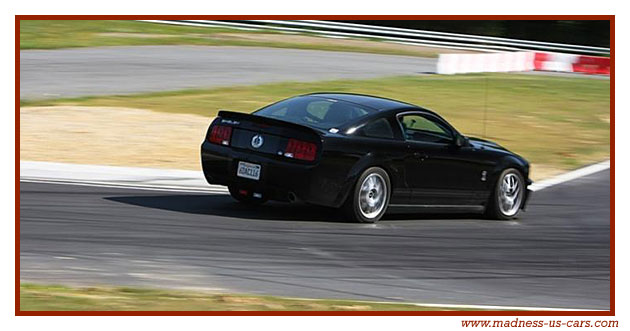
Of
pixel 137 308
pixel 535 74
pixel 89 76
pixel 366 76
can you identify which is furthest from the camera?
pixel 535 74

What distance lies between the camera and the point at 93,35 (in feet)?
121

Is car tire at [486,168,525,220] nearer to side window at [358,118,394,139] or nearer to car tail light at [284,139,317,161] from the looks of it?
side window at [358,118,394,139]

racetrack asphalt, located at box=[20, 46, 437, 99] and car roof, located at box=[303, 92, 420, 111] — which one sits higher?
racetrack asphalt, located at box=[20, 46, 437, 99]

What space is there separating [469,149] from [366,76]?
17503mm

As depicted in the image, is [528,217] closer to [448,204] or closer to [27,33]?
[448,204]

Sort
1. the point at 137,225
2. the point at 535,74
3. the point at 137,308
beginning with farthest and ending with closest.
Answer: the point at 535,74 → the point at 137,225 → the point at 137,308

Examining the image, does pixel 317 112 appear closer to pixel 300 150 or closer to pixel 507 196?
pixel 300 150

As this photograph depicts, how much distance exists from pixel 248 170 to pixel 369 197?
1282 millimetres

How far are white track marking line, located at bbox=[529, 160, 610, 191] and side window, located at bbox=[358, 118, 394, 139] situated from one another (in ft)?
14.3

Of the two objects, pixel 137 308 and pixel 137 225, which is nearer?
pixel 137 308

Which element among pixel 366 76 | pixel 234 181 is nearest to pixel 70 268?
pixel 234 181

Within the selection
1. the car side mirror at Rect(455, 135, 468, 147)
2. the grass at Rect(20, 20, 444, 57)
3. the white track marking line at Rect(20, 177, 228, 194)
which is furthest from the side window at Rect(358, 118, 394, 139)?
the grass at Rect(20, 20, 444, 57)

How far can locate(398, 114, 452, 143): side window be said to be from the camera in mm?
11750

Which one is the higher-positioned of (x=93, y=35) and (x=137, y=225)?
(x=93, y=35)
